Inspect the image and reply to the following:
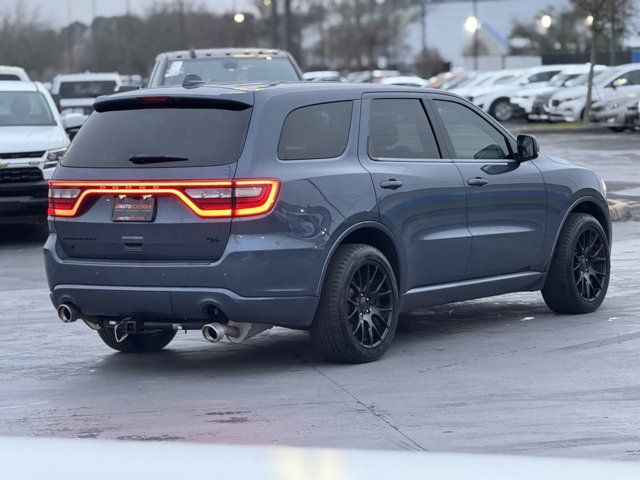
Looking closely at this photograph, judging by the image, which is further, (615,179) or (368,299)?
(615,179)

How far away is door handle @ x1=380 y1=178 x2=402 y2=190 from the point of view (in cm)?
774

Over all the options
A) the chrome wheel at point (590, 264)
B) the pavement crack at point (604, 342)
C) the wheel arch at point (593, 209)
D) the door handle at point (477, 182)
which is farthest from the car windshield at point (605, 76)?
the pavement crack at point (604, 342)

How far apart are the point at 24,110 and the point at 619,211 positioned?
7.31 metres

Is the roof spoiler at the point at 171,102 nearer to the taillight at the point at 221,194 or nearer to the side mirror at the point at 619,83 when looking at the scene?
the taillight at the point at 221,194

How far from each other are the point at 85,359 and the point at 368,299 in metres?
1.80

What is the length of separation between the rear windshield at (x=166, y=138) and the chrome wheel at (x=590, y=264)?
307 cm

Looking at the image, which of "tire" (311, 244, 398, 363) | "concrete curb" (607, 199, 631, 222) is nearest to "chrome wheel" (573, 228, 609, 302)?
"tire" (311, 244, 398, 363)

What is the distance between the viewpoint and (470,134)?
8.70 meters

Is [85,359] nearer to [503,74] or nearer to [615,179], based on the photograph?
[615,179]

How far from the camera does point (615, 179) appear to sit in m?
22.0

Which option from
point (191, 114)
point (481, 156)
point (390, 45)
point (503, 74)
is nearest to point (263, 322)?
point (191, 114)

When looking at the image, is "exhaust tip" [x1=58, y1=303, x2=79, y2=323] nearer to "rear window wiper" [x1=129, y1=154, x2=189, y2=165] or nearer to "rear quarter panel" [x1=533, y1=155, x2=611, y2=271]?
"rear window wiper" [x1=129, y1=154, x2=189, y2=165]

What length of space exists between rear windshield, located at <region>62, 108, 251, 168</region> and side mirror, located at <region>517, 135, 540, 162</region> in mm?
2288

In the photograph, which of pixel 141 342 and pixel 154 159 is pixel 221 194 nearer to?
pixel 154 159
